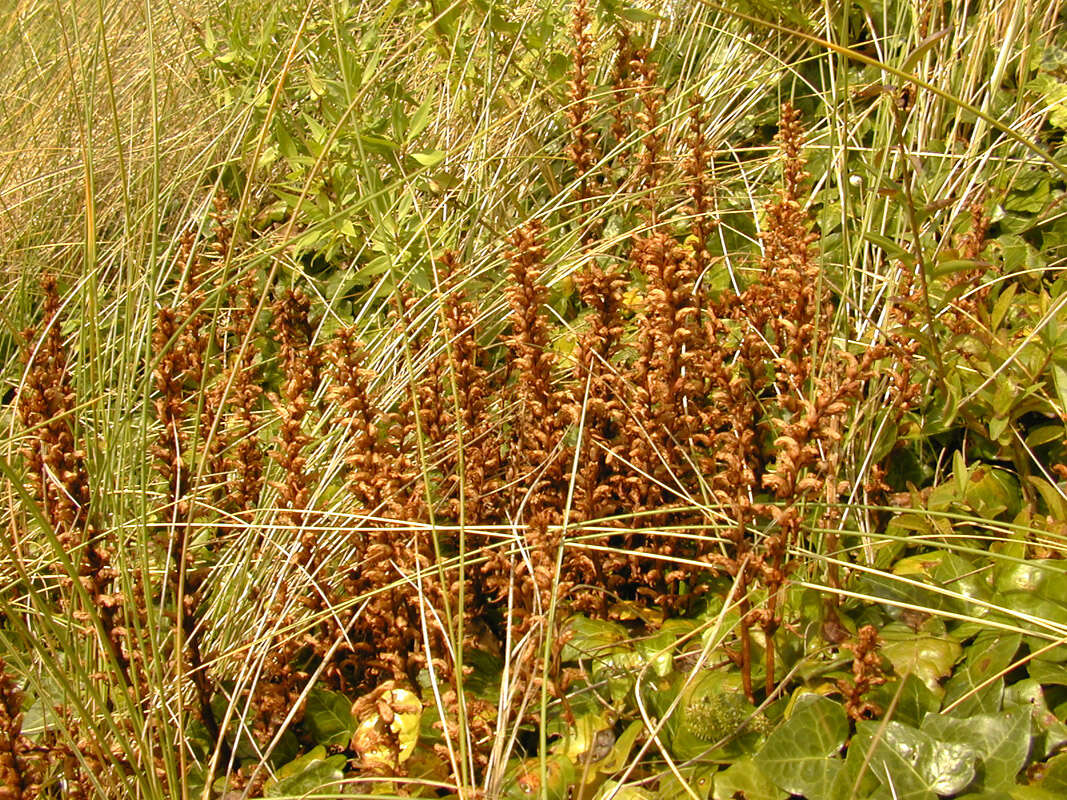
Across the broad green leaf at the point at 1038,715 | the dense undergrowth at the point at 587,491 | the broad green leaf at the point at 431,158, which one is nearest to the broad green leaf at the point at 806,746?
the dense undergrowth at the point at 587,491

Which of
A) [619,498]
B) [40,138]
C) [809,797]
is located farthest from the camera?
[40,138]

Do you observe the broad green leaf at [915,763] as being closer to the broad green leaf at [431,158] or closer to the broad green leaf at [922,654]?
the broad green leaf at [922,654]

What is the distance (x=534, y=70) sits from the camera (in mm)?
2666

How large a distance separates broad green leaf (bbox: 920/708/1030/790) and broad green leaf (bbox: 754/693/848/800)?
11 cm

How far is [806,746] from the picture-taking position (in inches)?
50.0

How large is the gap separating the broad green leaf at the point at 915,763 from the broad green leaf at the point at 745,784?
0.38 feet

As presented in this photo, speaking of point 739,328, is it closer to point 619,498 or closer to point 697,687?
point 619,498

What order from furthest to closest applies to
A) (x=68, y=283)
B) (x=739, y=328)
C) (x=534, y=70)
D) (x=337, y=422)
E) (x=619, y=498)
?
(x=68, y=283) < (x=534, y=70) < (x=739, y=328) < (x=337, y=422) < (x=619, y=498)

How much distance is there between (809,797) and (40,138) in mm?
3110

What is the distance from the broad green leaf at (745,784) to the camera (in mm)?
1255

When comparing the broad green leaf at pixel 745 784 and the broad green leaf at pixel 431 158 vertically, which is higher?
the broad green leaf at pixel 431 158

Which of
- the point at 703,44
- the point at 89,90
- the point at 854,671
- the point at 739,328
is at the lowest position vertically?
the point at 854,671

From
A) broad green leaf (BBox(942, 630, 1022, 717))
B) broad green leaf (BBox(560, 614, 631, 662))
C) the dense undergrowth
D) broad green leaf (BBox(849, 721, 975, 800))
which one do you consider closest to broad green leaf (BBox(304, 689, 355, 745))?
the dense undergrowth

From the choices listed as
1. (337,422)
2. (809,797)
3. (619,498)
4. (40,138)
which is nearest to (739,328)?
(619,498)
